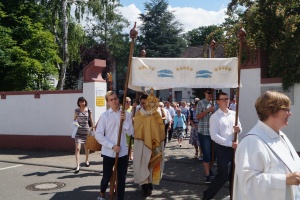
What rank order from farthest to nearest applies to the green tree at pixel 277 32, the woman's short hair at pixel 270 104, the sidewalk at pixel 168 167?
the green tree at pixel 277 32 → the sidewalk at pixel 168 167 → the woman's short hair at pixel 270 104

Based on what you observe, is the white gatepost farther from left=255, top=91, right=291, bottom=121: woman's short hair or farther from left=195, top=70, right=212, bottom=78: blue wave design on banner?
left=255, top=91, right=291, bottom=121: woman's short hair

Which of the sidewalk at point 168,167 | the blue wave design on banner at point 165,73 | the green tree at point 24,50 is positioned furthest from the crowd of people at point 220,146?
the green tree at point 24,50

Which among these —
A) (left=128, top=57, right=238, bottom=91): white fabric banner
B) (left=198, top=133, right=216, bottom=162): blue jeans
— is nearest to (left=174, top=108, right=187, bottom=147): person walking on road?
(left=198, top=133, right=216, bottom=162): blue jeans

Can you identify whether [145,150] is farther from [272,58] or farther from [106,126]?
[272,58]

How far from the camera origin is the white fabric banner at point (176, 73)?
5.80 metres

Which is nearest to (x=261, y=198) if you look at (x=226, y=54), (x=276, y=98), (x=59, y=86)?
(x=276, y=98)

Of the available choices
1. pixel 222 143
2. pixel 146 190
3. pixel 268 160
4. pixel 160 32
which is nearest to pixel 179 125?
pixel 146 190

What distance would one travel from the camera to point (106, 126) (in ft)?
18.0

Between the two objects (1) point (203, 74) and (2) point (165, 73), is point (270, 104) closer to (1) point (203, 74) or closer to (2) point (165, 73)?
(1) point (203, 74)

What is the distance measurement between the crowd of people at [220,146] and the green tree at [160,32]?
103ft

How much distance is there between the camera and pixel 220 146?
17.9 feet

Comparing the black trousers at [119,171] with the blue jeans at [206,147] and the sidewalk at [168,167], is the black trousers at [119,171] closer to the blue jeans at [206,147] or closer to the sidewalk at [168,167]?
the sidewalk at [168,167]

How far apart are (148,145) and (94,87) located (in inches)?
204

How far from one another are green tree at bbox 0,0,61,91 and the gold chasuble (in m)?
10.9
